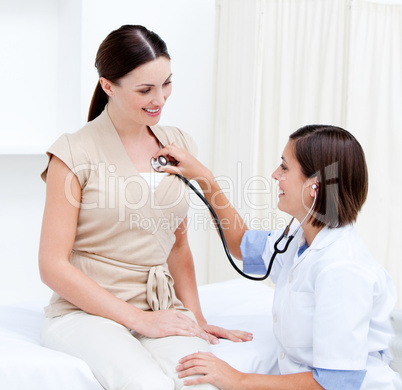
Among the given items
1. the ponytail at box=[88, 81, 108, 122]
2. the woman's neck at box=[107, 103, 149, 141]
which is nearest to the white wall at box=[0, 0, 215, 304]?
the ponytail at box=[88, 81, 108, 122]

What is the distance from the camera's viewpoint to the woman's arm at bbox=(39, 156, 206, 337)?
143 cm

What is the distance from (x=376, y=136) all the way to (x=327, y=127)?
4.48ft

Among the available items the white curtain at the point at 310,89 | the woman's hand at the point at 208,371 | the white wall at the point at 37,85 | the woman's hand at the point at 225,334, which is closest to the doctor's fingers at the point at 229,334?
the woman's hand at the point at 225,334

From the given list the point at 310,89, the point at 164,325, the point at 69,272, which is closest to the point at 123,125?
the point at 69,272

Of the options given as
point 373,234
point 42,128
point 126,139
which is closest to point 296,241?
point 126,139

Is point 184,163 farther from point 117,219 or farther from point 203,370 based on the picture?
point 203,370

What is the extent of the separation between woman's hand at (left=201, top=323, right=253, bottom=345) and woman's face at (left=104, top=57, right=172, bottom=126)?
0.59m

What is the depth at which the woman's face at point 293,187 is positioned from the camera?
55.5 inches

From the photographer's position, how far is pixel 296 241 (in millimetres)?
1553

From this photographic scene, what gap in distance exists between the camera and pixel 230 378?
1.29m

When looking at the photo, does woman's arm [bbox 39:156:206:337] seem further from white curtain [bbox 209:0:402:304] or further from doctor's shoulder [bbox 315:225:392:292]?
white curtain [bbox 209:0:402:304]

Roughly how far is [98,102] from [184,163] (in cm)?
Result: 30

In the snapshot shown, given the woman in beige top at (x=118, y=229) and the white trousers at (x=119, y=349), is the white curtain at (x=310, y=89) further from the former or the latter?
the white trousers at (x=119, y=349)

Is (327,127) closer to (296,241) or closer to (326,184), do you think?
(326,184)
